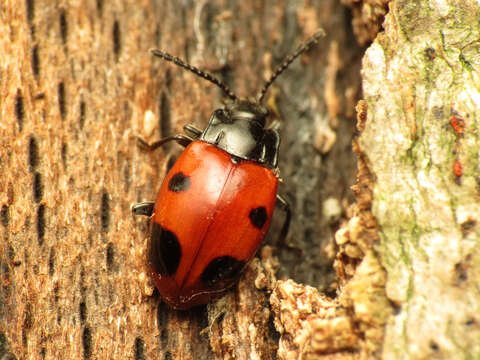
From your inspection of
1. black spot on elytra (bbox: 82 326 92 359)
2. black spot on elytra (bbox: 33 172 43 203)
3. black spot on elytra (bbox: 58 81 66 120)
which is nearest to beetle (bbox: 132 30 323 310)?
black spot on elytra (bbox: 82 326 92 359)

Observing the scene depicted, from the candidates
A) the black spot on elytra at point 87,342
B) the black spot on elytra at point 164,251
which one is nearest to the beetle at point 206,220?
the black spot on elytra at point 164,251

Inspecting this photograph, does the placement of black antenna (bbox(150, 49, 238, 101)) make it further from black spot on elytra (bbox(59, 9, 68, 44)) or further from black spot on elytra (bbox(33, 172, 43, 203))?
black spot on elytra (bbox(33, 172, 43, 203))

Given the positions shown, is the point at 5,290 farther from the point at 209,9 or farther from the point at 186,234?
the point at 209,9

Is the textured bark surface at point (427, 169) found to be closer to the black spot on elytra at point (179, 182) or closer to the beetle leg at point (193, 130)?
the black spot on elytra at point (179, 182)

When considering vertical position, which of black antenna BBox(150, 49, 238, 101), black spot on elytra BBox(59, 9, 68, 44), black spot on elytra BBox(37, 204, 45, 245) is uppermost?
black spot on elytra BBox(59, 9, 68, 44)

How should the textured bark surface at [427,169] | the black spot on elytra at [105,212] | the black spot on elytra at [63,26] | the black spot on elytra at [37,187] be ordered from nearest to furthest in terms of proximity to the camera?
the textured bark surface at [427,169] → the black spot on elytra at [37,187] → the black spot on elytra at [105,212] → the black spot on elytra at [63,26]

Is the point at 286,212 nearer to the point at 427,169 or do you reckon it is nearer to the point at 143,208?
the point at 143,208

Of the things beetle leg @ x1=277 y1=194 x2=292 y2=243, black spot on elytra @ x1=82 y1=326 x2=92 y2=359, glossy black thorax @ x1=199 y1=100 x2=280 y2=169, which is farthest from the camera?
beetle leg @ x1=277 y1=194 x2=292 y2=243
